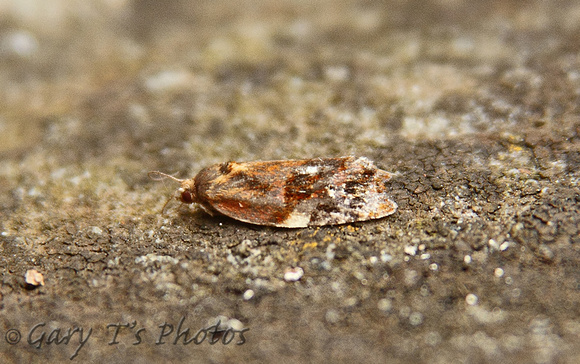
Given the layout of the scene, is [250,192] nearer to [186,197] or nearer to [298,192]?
[298,192]

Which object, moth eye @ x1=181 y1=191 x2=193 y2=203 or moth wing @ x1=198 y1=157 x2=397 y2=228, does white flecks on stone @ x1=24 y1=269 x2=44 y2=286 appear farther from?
moth wing @ x1=198 y1=157 x2=397 y2=228

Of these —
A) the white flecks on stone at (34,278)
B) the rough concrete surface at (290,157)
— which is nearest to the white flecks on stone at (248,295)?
the rough concrete surface at (290,157)

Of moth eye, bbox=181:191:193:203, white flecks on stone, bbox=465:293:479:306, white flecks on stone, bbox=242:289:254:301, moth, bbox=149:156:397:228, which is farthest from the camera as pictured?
moth eye, bbox=181:191:193:203

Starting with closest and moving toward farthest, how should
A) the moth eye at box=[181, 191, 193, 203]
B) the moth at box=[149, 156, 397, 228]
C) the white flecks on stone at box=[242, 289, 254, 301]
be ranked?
the white flecks on stone at box=[242, 289, 254, 301], the moth at box=[149, 156, 397, 228], the moth eye at box=[181, 191, 193, 203]

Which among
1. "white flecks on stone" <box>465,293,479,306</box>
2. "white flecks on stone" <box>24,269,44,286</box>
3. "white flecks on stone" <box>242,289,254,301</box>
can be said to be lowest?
"white flecks on stone" <box>24,269,44,286</box>

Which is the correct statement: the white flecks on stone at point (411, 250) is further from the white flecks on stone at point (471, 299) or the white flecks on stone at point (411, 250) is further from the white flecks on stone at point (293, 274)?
the white flecks on stone at point (293, 274)

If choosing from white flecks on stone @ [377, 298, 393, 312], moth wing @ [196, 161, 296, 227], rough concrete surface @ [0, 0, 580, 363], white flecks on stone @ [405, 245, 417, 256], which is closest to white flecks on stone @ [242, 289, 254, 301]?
rough concrete surface @ [0, 0, 580, 363]

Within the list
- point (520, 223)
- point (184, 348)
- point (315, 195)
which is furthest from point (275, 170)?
point (520, 223)
